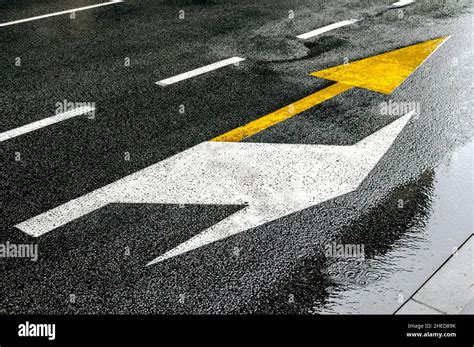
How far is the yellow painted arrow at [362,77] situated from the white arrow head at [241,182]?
438 millimetres

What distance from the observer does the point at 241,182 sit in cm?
513

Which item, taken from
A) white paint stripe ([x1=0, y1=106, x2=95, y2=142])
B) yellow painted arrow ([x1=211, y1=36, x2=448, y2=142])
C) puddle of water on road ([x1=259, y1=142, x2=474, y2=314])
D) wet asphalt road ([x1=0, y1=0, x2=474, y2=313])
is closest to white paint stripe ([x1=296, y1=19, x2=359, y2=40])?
wet asphalt road ([x1=0, y1=0, x2=474, y2=313])

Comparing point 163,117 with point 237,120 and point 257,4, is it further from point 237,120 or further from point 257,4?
point 257,4

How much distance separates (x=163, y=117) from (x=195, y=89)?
0.83 metres

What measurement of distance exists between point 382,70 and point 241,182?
3.33 m

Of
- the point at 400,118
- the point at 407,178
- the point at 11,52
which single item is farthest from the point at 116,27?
the point at 407,178

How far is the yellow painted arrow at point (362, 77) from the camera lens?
6.15m

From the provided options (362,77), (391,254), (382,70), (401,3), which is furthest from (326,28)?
(391,254)

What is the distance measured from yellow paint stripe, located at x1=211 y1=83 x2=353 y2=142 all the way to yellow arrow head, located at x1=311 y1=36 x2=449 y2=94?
0.89ft

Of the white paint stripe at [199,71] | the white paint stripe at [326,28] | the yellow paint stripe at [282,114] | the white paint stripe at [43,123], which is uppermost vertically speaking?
the white paint stripe at [326,28]

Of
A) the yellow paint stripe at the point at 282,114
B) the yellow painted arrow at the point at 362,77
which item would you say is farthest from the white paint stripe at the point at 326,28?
the yellow paint stripe at the point at 282,114

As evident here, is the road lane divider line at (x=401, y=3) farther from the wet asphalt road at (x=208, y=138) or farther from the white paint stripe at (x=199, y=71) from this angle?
the white paint stripe at (x=199, y=71)

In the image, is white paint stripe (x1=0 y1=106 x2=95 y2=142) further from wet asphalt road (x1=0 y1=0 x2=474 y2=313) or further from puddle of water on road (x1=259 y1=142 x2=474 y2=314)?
puddle of water on road (x1=259 y1=142 x2=474 y2=314)

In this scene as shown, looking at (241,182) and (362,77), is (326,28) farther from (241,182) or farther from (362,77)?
(241,182)
